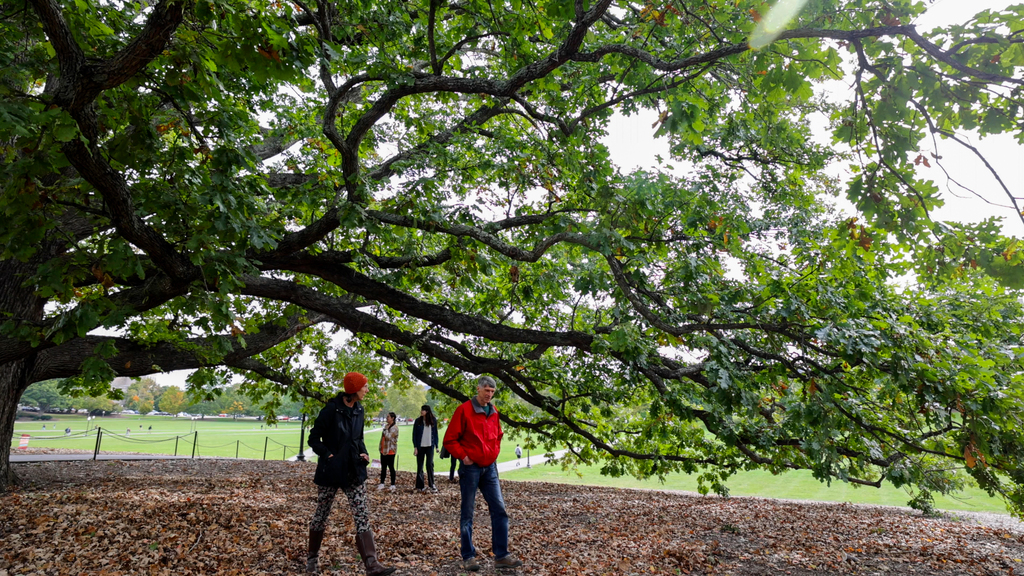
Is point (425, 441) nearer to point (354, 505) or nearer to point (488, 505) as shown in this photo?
point (488, 505)

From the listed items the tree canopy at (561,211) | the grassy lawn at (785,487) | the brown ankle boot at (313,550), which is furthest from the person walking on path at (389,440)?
the grassy lawn at (785,487)

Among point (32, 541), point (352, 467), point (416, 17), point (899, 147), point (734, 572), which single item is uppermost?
point (416, 17)

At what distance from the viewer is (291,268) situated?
6.77 m

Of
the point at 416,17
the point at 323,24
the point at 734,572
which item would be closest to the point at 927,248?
the point at 734,572

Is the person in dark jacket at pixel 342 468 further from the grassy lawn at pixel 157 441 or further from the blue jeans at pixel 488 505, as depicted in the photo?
the grassy lawn at pixel 157 441

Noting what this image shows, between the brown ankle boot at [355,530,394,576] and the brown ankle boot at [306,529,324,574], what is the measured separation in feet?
1.34

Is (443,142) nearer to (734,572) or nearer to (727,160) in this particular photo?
(727,160)

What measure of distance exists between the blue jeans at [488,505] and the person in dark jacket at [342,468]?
75 cm

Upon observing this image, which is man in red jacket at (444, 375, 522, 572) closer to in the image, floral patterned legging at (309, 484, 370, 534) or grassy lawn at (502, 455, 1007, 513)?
floral patterned legging at (309, 484, 370, 534)

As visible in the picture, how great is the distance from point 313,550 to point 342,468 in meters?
0.89

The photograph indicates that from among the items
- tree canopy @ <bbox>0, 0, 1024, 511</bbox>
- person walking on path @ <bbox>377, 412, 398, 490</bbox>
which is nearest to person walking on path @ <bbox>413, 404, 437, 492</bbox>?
person walking on path @ <bbox>377, 412, 398, 490</bbox>

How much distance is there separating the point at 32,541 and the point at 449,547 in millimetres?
4017

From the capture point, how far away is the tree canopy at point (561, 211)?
3350 mm

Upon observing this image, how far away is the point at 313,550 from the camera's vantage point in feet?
14.6
